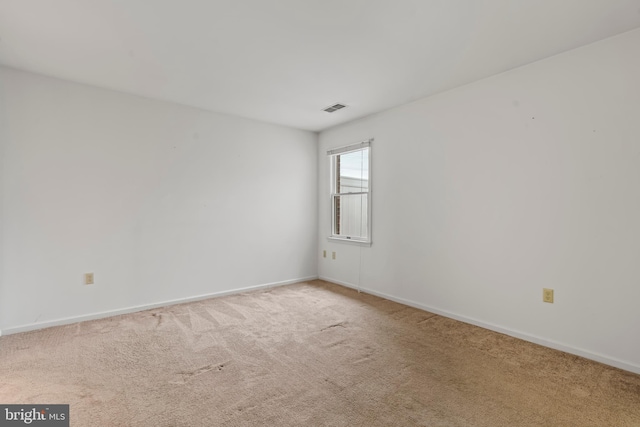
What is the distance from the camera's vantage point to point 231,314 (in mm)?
3365

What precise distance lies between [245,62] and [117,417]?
2.69 m

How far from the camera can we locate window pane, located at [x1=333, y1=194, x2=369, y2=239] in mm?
4409

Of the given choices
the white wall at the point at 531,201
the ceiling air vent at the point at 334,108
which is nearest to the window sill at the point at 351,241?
the white wall at the point at 531,201

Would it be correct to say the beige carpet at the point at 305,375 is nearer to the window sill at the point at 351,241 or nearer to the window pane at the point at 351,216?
the window sill at the point at 351,241

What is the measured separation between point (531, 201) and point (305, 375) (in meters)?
2.40

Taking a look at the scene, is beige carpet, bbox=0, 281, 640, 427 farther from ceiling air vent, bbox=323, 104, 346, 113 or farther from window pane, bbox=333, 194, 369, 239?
ceiling air vent, bbox=323, 104, 346, 113

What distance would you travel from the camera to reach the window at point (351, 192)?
4.32m

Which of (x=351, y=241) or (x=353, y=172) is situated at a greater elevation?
(x=353, y=172)

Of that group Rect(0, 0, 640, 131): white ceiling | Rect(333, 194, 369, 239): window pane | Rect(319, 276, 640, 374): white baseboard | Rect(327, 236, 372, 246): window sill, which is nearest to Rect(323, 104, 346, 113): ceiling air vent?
Rect(0, 0, 640, 131): white ceiling

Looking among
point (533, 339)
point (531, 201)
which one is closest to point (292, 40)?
point (531, 201)

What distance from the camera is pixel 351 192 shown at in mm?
4590

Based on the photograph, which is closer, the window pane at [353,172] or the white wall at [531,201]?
the white wall at [531,201]

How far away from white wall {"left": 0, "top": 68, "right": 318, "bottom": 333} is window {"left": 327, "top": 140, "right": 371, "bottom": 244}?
0.70m

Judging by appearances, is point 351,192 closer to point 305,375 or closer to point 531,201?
point 531,201
